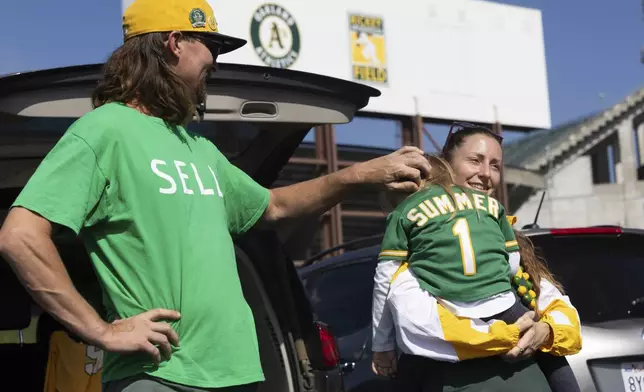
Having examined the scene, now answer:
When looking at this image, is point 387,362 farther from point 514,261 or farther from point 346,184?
point 346,184

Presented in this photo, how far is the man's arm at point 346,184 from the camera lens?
285 centimetres

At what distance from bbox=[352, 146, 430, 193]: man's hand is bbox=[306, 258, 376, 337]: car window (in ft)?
8.50

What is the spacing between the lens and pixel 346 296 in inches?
228

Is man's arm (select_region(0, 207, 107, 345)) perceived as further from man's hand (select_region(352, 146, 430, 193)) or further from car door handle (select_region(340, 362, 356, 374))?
car door handle (select_region(340, 362, 356, 374))

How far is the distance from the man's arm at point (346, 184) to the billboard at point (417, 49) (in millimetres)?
19160

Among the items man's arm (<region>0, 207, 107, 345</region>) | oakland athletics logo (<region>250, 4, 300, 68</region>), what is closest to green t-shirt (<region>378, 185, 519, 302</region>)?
man's arm (<region>0, 207, 107, 345</region>)

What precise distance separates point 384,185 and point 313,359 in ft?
4.71

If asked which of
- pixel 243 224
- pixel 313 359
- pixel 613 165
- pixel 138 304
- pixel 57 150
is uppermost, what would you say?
pixel 613 165

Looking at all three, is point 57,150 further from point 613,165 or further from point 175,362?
point 613,165

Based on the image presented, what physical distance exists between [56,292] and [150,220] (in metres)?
0.32

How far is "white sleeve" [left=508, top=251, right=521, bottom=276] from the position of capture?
3.63m

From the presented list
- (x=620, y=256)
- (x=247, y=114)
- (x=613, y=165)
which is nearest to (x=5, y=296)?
(x=247, y=114)

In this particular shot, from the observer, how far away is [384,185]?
2.87 metres

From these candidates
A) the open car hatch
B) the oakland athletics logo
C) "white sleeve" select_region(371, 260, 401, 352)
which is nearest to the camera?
the open car hatch
